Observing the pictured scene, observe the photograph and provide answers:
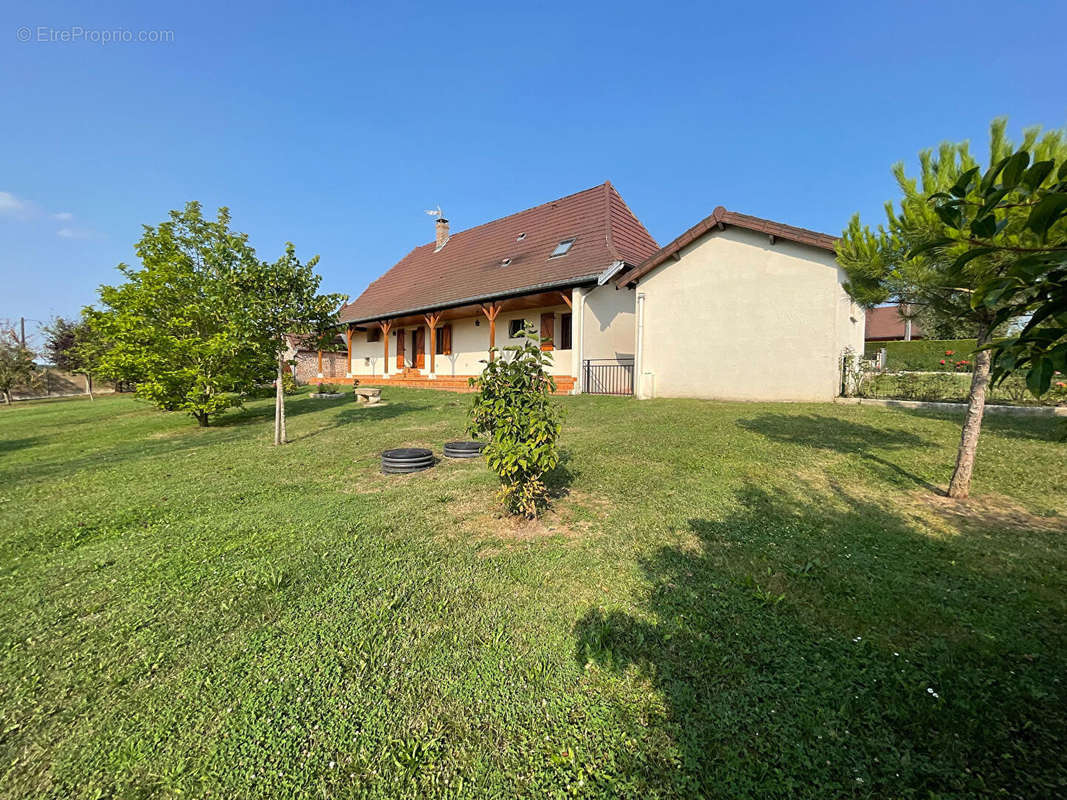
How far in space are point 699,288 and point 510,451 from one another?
33.8 ft

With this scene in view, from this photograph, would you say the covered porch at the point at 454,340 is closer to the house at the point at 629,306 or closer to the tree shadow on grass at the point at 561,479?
the house at the point at 629,306

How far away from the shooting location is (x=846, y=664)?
7.50 feet

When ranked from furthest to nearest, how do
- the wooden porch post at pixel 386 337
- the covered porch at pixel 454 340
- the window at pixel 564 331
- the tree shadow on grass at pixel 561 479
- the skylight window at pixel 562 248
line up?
the wooden porch post at pixel 386 337 → the skylight window at pixel 562 248 → the window at pixel 564 331 → the covered porch at pixel 454 340 → the tree shadow on grass at pixel 561 479

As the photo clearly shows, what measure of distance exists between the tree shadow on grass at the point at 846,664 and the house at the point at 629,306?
511 centimetres

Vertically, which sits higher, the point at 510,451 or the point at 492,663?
the point at 510,451

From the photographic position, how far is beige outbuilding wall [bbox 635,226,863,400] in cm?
1013

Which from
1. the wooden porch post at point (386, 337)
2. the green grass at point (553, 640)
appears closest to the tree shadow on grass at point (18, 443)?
the green grass at point (553, 640)

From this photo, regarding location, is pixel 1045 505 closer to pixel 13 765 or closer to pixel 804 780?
pixel 804 780

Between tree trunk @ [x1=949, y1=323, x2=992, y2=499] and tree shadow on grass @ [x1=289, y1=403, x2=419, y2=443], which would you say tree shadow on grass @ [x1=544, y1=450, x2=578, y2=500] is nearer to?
tree trunk @ [x1=949, y1=323, x2=992, y2=499]

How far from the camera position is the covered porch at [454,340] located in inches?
597

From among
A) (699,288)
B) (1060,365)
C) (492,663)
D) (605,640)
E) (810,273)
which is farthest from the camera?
(699,288)

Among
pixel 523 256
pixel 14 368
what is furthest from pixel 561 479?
pixel 14 368

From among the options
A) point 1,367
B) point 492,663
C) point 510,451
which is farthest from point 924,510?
point 1,367

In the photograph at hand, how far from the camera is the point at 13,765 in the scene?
1.82 meters
